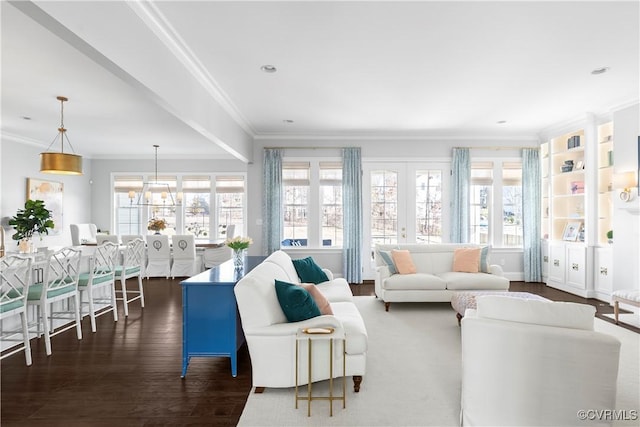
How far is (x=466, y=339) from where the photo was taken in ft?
7.34

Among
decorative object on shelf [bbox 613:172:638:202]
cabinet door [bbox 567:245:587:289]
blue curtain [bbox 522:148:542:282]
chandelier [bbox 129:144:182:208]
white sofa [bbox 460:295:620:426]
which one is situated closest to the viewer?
white sofa [bbox 460:295:620:426]

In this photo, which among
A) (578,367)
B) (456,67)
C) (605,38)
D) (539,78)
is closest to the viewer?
(578,367)

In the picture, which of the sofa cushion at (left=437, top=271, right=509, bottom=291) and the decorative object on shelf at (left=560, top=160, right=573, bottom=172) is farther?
the decorative object on shelf at (left=560, top=160, right=573, bottom=172)

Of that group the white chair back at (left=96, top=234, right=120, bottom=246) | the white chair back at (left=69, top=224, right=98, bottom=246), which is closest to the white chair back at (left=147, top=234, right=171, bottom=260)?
the white chair back at (left=96, top=234, right=120, bottom=246)

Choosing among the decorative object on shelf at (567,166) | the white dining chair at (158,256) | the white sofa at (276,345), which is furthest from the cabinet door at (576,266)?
the white dining chair at (158,256)

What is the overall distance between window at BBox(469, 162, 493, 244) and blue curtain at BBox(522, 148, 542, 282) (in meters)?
0.61

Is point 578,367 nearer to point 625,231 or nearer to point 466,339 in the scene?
point 466,339

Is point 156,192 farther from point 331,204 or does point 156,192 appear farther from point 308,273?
point 308,273

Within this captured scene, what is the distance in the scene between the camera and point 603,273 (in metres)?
5.59

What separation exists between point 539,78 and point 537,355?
11.6ft

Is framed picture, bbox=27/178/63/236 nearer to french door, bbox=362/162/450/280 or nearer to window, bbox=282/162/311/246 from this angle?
window, bbox=282/162/311/246

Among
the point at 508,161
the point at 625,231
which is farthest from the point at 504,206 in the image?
the point at 625,231

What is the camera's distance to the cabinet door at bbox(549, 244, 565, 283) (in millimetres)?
6359

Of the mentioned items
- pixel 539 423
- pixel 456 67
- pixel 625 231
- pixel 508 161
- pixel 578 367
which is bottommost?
pixel 539 423
